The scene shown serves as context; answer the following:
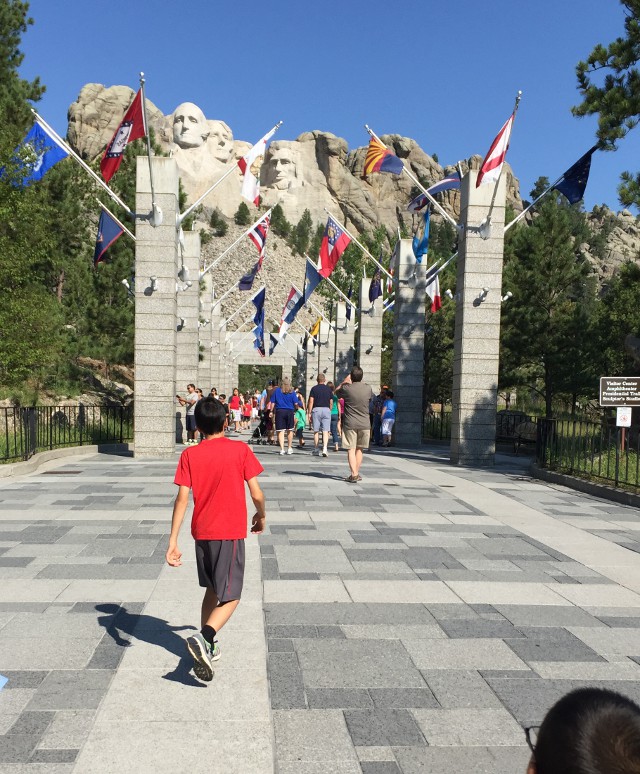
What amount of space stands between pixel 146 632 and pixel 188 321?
928 inches

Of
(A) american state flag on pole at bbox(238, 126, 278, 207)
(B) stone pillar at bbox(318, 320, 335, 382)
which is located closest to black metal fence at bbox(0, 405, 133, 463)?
(A) american state flag on pole at bbox(238, 126, 278, 207)

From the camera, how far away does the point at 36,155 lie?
19422mm

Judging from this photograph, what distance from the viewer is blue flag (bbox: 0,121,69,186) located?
17391 millimetres

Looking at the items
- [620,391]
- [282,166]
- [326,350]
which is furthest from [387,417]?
[282,166]

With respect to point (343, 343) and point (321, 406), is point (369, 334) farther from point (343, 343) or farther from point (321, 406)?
point (321, 406)

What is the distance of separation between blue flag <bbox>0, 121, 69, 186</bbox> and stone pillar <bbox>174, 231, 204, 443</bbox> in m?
7.66

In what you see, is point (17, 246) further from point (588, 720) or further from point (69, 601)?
point (588, 720)

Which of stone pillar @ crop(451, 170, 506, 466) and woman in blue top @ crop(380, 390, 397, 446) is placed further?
woman in blue top @ crop(380, 390, 397, 446)

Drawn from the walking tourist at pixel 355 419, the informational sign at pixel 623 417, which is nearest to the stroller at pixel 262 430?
the walking tourist at pixel 355 419

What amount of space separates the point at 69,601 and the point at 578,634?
3.56 m

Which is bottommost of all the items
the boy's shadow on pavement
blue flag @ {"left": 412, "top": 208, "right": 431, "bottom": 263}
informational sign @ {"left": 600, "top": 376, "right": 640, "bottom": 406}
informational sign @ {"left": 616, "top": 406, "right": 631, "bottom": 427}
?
the boy's shadow on pavement

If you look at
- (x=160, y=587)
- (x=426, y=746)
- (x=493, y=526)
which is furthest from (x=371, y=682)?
(x=493, y=526)

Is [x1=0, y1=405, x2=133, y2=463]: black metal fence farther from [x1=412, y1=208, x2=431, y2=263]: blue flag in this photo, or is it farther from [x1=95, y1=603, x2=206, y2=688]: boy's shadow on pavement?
[x1=412, y1=208, x2=431, y2=263]: blue flag

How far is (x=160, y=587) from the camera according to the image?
622cm
